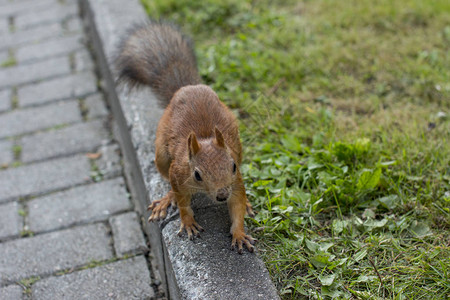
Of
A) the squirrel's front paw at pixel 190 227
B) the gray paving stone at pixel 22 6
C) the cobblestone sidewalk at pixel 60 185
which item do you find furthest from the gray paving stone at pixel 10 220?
the gray paving stone at pixel 22 6

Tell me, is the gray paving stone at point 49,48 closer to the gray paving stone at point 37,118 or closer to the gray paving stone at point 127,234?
the gray paving stone at point 37,118

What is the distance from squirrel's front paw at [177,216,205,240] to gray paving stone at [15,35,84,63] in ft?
8.18

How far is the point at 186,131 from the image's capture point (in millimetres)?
1990

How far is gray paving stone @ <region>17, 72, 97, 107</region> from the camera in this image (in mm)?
3520

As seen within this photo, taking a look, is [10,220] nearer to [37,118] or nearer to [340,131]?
[37,118]

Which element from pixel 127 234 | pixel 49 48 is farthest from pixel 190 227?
pixel 49 48

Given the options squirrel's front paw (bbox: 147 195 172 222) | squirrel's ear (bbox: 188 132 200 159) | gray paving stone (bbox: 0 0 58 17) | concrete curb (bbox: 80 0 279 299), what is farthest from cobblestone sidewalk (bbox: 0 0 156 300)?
squirrel's ear (bbox: 188 132 200 159)

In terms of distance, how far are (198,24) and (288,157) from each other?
5.95 ft

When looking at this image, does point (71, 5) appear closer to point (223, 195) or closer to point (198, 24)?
point (198, 24)

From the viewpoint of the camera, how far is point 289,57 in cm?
330

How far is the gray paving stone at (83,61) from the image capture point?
385 centimetres

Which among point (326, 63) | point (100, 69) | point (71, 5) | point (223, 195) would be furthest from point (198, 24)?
point (223, 195)

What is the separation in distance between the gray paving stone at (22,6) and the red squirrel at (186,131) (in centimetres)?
246

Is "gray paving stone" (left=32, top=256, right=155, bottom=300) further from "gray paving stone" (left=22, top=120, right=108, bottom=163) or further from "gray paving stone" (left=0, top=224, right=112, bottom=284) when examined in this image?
"gray paving stone" (left=22, top=120, right=108, bottom=163)
